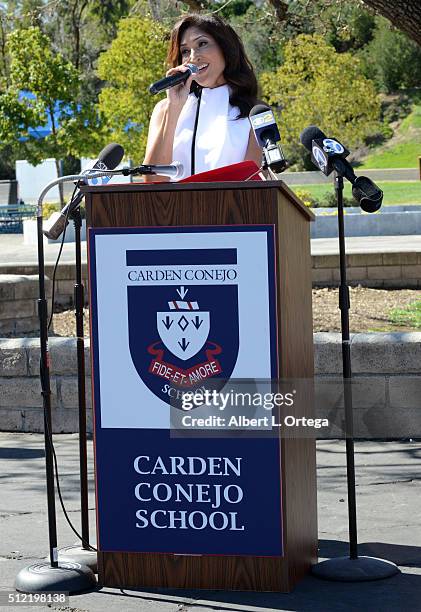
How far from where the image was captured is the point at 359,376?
270 inches

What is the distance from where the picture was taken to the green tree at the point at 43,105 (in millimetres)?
32094

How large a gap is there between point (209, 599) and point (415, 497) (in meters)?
1.80

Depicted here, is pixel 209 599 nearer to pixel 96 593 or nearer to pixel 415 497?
pixel 96 593

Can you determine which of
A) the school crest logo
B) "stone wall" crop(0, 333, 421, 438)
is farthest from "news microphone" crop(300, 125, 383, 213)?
"stone wall" crop(0, 333, 421, 438)

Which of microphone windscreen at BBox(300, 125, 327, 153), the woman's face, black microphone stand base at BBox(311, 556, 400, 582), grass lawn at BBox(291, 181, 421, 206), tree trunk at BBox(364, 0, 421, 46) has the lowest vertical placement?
black microphone stand base at BBox(311, 556, 400, 582)

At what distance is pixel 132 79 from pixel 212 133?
31215mm

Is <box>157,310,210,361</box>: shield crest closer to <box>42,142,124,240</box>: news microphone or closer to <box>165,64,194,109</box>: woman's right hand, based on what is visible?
<box>42,142,124,240</box>: news microphone

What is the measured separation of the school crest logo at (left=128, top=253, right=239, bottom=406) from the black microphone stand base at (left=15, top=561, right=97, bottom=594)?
760 millimetres

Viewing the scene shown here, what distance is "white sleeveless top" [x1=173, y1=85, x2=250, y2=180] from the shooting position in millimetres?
4766

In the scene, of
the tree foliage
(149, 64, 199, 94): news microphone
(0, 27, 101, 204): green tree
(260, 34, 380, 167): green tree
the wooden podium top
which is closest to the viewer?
the wooden podium top

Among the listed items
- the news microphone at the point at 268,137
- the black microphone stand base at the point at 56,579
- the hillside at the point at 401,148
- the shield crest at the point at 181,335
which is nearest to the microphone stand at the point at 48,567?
the black microphone stand base at the point at 56,579

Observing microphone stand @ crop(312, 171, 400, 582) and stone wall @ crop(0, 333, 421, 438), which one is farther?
stone wall @ crop(0, 333, 421, 438)

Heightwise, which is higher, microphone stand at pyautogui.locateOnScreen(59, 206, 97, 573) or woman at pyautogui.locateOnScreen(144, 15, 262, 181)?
woman at pyautogui.locateOnScreen(144, 15, 262, 181)

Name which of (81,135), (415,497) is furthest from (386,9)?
(81,135)
